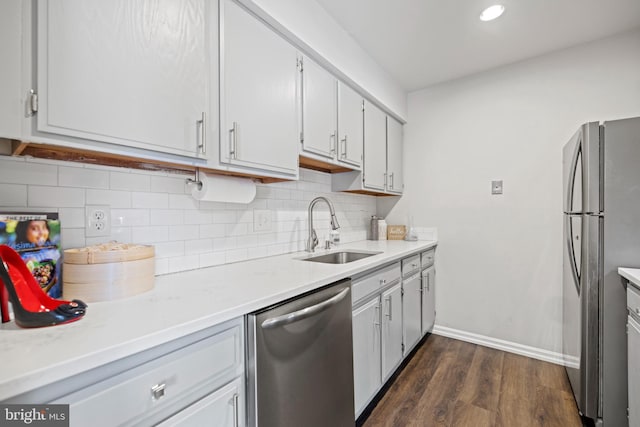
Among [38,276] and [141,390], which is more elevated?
[38,276]

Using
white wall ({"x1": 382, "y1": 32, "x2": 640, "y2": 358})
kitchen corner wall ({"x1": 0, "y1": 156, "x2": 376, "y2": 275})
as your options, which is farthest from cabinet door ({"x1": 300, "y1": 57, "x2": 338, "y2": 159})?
white wall ({"x1": 382, "y1": 32, "x2": 640, "y2": 358})

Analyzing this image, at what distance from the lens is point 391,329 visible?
193 centimetres

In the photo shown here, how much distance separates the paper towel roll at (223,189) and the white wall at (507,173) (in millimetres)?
1983

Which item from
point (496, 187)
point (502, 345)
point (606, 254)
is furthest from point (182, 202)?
point (502, 345)

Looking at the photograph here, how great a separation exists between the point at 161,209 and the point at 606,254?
229cm

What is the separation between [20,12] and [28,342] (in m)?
0.84

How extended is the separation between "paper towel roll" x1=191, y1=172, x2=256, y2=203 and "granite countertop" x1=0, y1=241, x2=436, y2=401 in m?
0.37

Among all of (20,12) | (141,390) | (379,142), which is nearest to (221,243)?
(141,390)

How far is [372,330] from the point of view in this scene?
5.60ft

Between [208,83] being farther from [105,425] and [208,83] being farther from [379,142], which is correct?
[379,142]

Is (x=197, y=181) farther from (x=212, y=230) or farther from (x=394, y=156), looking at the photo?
(x=394, y=156)

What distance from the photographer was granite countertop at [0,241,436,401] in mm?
565

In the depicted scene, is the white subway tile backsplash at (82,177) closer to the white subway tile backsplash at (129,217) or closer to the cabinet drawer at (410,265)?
the white subway tile backsplash at (129,217)

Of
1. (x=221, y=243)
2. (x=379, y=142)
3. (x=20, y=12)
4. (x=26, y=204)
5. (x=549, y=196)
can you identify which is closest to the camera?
(x=20, y=12)
